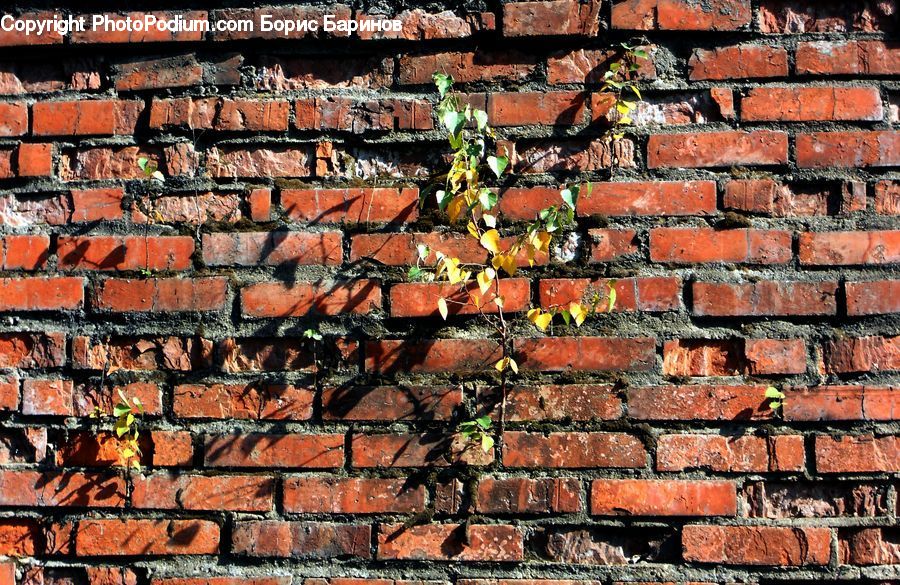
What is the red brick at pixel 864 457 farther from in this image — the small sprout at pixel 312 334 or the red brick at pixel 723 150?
the small sprout at pixel 312 334

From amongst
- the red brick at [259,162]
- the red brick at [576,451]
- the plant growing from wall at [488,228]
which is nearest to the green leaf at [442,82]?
the plant growing from wall at [488,228]

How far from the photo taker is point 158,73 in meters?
1.59

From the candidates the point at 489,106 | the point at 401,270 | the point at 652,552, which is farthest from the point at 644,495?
the point at 489,106

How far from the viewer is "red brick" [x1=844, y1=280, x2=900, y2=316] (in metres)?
1.47

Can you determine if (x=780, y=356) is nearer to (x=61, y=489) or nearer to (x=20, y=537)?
(x=61, y=489)

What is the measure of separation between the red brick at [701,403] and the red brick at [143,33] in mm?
1304

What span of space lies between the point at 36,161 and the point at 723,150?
5.23ft

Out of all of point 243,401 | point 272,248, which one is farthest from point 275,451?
point 272,248

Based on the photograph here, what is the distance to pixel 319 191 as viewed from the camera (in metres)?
1.55

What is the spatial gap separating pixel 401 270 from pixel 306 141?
38 cm

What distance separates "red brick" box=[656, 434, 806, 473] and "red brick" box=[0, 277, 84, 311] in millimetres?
1370

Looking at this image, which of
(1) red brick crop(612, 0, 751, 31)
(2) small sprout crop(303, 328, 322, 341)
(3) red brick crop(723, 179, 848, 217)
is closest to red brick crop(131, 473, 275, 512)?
(2) small sprout crop(303, 328, 322, 341)

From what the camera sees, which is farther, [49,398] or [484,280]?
[49,398]

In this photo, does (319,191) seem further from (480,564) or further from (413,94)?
(480,564)
